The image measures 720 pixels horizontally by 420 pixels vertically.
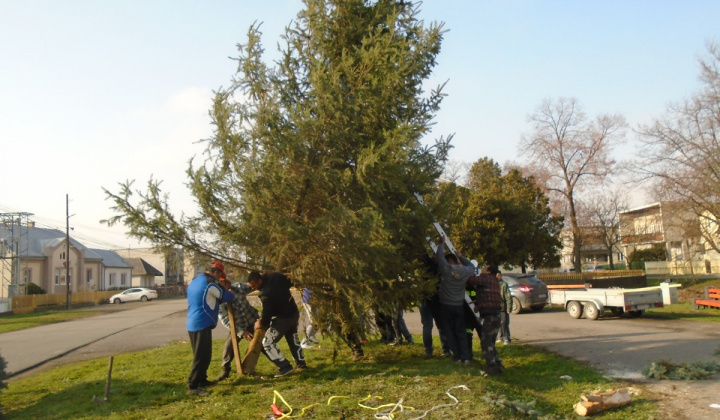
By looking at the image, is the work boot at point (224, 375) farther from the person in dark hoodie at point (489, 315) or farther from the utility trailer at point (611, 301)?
the utility trailer at point (611, 301)

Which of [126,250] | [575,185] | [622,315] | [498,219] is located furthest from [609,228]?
[126,250]

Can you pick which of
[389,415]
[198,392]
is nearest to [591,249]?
[198,392]

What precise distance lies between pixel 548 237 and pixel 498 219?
217 inches

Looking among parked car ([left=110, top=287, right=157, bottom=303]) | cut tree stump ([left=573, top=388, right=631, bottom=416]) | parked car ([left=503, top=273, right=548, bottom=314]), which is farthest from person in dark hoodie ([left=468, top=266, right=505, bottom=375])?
parked car ([left=110, top=287, right=157, bottom=303])

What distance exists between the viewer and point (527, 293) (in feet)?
66.6

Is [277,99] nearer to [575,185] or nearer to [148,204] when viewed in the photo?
[148,204]

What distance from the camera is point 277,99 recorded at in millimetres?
8633

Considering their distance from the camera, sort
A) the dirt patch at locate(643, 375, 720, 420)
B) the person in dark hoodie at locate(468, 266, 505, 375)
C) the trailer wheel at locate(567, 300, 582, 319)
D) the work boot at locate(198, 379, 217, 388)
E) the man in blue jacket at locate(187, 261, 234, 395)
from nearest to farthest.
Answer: the dirt patch at locate(643, 375, 720, 420), the man in blue jacket at locate(187, 261, 234, 395), the work boot at locate(198, 379, 217, 388), the person in dark hoodie at locate(468, 266, 505, 375), the trailer wheel at locate(567, 300, 582, 319)

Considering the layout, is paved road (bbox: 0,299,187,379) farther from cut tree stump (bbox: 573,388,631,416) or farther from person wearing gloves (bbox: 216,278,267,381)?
cut tree stump (bbox: 573,388,631,416)

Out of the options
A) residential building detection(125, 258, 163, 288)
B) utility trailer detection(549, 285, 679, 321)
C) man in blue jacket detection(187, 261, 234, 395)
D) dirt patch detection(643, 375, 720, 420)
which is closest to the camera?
dirt patch detection(643, 375, 720, 420)

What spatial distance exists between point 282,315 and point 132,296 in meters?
48.2

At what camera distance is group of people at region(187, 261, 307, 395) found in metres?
7.39

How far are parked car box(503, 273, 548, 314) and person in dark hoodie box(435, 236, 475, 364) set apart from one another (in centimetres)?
1235

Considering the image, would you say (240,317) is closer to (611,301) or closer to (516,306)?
(611,301)
